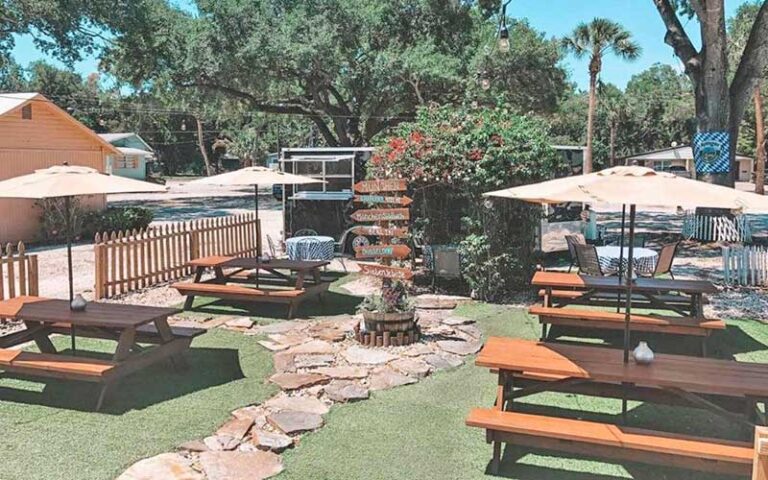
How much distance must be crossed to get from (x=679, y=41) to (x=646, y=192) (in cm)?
1231

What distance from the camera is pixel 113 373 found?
4.97 m

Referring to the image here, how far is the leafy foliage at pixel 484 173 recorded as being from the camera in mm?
8664

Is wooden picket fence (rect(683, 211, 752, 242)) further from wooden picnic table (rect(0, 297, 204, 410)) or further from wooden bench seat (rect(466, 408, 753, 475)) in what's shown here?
wooden picnic table (rect(0, 297, 204, 410))

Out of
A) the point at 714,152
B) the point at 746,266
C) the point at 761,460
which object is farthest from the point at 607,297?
the point at 714,152

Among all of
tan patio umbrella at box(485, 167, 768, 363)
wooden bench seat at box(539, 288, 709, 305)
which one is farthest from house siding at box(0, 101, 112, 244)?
tan patio umbrella at box(485, 167, 768, 363)

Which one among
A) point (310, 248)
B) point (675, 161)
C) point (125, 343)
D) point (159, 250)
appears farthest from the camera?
point (675, 161)

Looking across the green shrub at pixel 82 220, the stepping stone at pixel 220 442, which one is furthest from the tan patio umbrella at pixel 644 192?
the green shrub at pixel 82 220

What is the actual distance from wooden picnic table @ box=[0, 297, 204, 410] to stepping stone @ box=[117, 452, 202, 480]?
1.19 m

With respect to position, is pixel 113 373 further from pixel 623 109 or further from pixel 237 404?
pixel 623 109

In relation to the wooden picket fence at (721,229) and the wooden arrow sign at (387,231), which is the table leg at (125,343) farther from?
the wooden picket fence at (721,229)

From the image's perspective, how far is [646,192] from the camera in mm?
3787

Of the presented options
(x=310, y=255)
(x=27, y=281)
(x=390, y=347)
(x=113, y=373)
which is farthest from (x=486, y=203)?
(x=27, y=281)

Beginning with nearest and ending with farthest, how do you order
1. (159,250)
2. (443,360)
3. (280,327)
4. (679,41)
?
(443,360) < (280,327) < (159,250) < (679,41)

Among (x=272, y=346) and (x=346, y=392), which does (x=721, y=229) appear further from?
(x=346, y=392)
